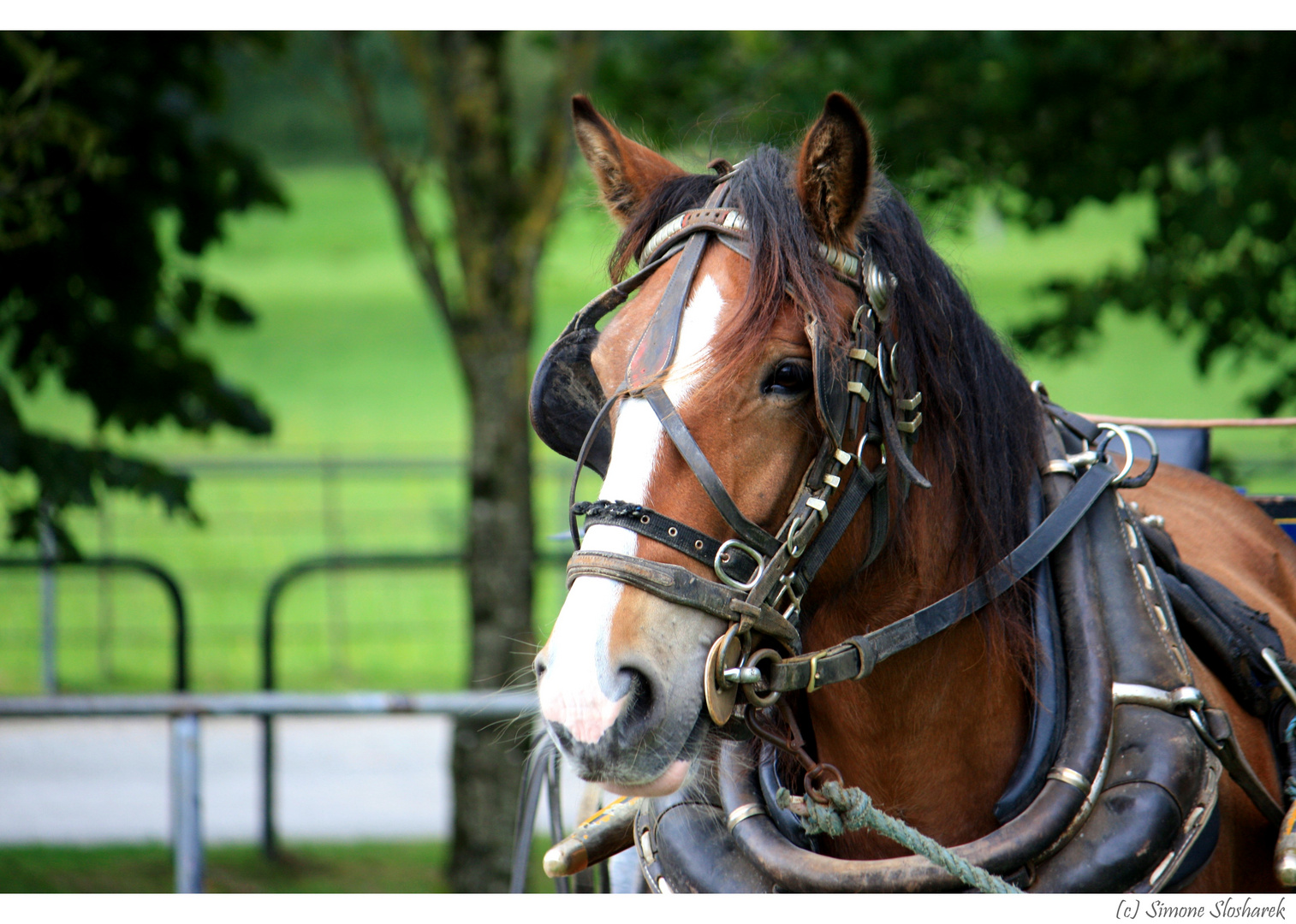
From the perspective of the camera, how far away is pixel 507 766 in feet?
15.9

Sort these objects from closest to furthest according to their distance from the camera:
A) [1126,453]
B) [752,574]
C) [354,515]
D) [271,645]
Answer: [752,574] < [1126,453] < [271,645] < [354,515]

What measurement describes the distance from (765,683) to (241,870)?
4537 mm

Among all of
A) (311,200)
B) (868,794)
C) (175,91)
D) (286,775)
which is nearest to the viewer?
(868,794)

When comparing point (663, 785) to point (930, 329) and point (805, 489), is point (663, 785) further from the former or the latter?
point (930, 329)

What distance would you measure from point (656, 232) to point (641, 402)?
0.38 metres

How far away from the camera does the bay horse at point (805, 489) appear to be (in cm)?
152

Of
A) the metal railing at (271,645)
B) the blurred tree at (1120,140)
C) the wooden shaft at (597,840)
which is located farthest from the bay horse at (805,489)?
the metal railing at (271,645)

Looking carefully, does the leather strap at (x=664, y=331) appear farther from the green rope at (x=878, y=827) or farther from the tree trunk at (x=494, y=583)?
the tree trunk at (x=494, y=583)

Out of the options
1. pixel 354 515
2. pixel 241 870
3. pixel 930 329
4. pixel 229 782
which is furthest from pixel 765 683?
pixel 354 515

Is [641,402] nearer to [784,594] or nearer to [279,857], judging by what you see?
[784,594]

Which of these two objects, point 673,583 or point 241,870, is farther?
point 241,870

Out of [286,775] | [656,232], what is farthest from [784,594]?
[286,775]

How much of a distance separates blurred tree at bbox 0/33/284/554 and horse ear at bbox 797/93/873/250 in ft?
9.43

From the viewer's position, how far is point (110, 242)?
14.4 ft
